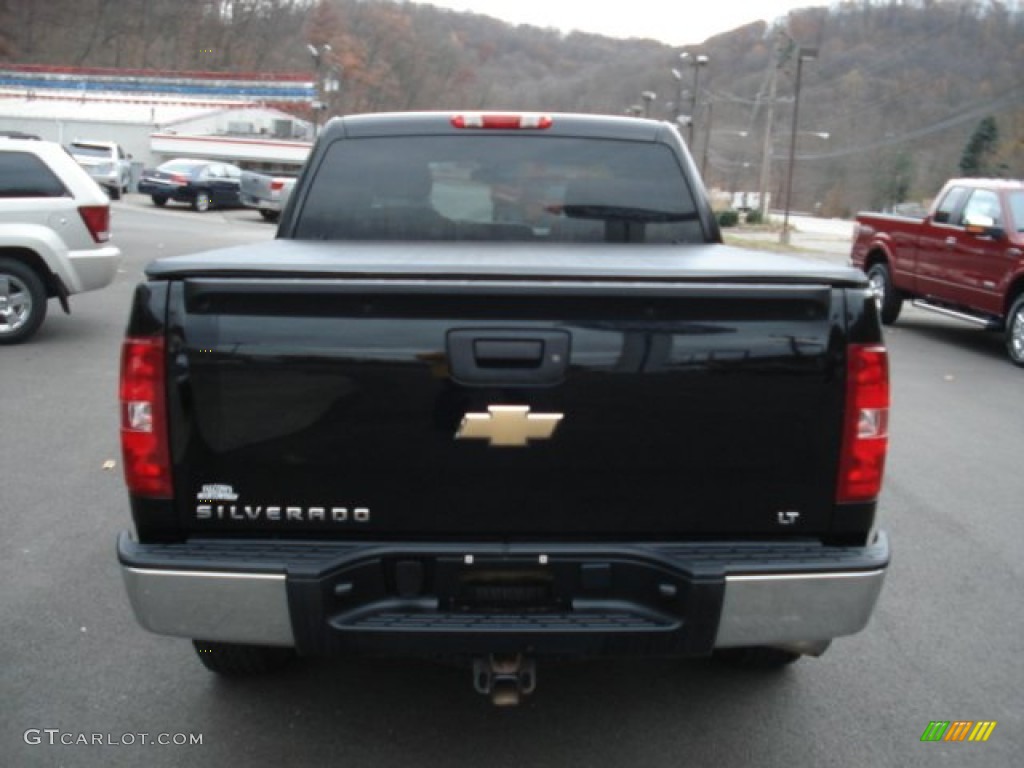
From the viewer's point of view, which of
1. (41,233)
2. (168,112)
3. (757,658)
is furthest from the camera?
(168,112)

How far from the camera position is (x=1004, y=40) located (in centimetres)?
7650

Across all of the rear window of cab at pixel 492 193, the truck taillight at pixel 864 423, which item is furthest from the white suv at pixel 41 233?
the truck taillight at pixel 864 423

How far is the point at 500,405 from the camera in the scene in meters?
2.65

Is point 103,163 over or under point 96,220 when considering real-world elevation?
under

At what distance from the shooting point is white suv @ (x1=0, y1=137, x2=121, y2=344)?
9570 millimetres

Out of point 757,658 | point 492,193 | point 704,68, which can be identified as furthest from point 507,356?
point 704,68

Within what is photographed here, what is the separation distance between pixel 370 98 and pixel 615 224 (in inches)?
4097

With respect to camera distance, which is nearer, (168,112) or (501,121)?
(501,121)

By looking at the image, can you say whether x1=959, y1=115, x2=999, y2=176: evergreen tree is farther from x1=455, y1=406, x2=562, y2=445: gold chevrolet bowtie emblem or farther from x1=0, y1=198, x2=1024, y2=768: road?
x1=455, y1=406, x2=562, y2=445: gold chevrolet bowtie emblem

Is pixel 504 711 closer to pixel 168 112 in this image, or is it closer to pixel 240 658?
pixel 240 658

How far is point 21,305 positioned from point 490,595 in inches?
344

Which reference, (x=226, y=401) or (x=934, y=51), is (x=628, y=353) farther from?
(x=934, y=51)

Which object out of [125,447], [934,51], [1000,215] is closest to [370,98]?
[934,51]

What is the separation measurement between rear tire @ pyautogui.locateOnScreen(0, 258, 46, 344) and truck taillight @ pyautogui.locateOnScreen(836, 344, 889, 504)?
9.07 m
